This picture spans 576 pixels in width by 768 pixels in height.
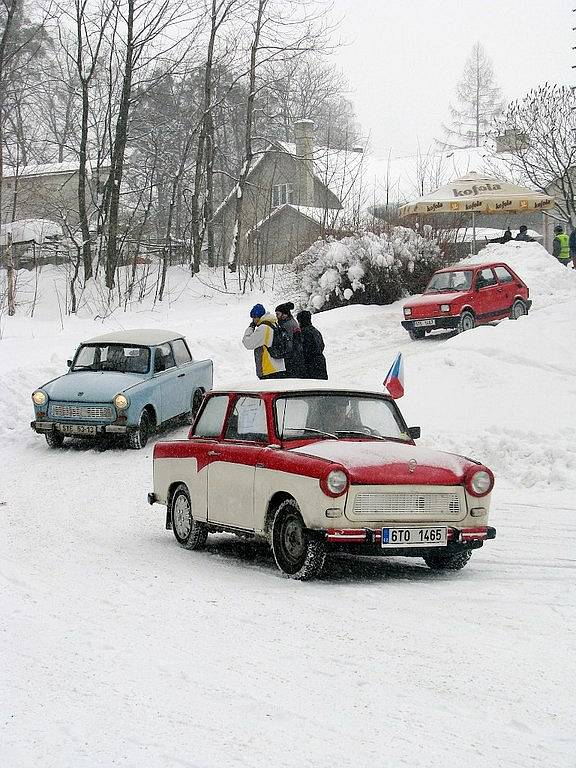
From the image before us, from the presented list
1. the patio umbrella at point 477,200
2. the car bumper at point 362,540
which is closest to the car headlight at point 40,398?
the car bumper at point 362,540

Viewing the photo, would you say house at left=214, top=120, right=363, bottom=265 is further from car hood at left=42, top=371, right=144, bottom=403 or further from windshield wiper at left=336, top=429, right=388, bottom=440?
windshield wiper at left=336, top=429, right=388, bottom=440

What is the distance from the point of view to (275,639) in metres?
6.25

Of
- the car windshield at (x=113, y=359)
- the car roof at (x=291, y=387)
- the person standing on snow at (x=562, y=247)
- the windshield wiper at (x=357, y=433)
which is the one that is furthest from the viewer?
the person standing on snow at (x=562, y=247)

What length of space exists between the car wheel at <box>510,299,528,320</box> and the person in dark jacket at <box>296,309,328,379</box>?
1143cm

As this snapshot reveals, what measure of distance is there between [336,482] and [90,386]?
8.35 meters

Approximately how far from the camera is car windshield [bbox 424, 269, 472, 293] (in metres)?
24.6

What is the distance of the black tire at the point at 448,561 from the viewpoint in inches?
330

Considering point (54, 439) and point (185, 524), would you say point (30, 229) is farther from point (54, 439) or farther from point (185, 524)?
point (185, 524)

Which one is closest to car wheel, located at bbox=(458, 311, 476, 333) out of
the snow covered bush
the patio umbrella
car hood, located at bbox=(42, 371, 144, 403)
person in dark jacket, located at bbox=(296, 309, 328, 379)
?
the snow covered bush

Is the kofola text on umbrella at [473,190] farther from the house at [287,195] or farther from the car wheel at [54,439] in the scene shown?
the car wheel at [54,439]

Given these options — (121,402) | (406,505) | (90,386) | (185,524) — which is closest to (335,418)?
(406,505)

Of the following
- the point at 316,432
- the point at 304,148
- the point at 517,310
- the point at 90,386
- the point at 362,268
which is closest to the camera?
the point at 316,432

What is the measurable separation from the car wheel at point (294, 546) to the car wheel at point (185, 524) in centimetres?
130

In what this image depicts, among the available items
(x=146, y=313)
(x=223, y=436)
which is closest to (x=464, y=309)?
(x=146, y=313)
